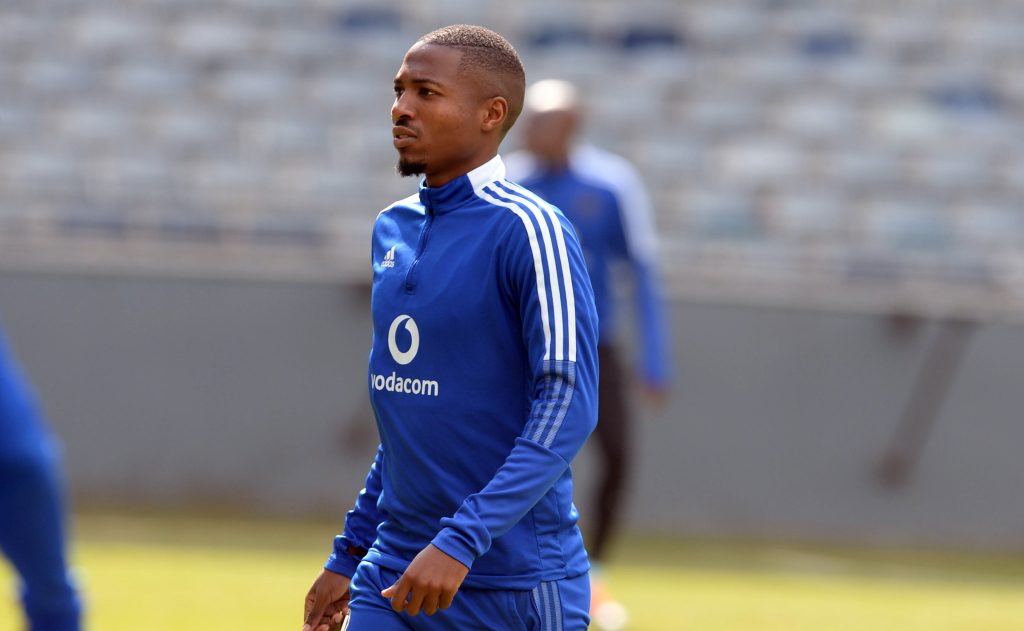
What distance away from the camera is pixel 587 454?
1129 cm

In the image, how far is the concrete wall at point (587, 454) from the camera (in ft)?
37.0

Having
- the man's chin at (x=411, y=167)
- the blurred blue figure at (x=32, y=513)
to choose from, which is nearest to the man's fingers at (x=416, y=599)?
the man's chin at (x=411, y=167)

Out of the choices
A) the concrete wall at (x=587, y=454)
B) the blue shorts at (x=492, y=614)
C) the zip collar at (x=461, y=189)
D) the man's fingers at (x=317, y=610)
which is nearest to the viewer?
the blue shorts at (x=492, y=614)

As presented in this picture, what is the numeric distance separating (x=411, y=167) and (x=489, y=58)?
27 centimetres

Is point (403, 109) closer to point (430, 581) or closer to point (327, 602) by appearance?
point (430, 581)

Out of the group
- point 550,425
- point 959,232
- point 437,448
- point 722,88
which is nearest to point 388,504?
point 437,448

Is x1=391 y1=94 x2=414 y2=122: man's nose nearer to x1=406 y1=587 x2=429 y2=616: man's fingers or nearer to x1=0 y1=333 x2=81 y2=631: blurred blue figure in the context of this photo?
x1=406 y1=587 x2=429 y2=616: man's fingers

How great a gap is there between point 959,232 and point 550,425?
34.6 ft

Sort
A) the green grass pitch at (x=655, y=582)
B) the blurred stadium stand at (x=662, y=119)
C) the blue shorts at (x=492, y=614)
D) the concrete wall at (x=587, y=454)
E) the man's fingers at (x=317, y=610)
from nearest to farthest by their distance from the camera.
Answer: the blue shorts at (x=492, y=614) < the man's fingers at (x=317, y=610) < the green grass pitch at (x=655, y=582) < the concrete wall at (x=587, y=454) < the blurred stadium stand at (x=662, y=119)

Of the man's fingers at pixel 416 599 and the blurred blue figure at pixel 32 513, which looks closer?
the man's fingers at pixel 416 599

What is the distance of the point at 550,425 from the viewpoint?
3.20 m

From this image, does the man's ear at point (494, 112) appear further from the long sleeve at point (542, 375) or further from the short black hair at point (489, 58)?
the long sleeve at point (542, 375)

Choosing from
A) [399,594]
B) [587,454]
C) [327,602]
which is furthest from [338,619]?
[587,454]

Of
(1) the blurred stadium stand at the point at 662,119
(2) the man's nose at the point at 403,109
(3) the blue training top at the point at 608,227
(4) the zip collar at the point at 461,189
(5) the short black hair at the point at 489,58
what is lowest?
(4) the zip collar at the point at 461,189
